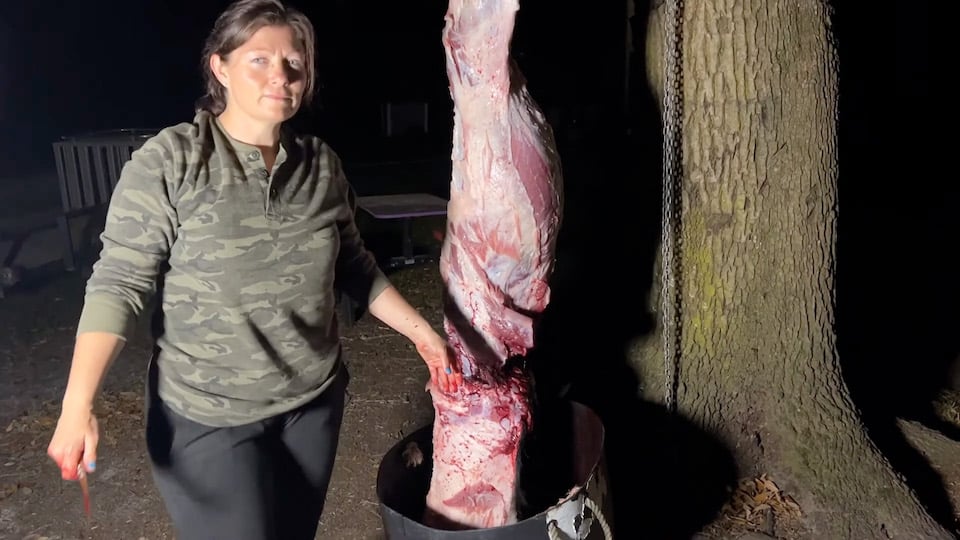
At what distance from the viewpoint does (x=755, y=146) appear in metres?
3.12

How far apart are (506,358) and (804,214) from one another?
1.53 meters

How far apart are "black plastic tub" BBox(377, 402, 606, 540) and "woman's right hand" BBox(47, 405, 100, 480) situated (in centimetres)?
90

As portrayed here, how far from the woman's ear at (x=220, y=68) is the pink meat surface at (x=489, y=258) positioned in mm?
591

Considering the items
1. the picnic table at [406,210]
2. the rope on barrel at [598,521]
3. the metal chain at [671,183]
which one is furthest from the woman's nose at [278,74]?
the picnic table at [406,210]

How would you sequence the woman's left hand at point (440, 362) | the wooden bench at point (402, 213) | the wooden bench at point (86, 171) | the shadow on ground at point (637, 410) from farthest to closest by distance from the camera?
the wooden bench at point (86, 171), the wooden bench at point (402, 213), the shadow on ground at point (637, 410), the woman's left hand at point (440, 362)

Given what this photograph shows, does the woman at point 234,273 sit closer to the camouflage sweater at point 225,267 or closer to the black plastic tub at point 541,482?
the camouflage sweater at point 225,267

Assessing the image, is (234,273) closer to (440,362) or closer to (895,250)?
(440,362)

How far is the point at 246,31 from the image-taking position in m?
2.01

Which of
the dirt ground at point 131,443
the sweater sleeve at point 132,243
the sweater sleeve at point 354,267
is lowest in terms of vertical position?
the dirt ground at point 131,443

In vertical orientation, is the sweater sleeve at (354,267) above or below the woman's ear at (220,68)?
below

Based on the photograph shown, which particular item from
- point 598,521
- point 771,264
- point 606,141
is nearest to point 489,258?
point 598,521

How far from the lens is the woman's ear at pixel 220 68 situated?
206 cm

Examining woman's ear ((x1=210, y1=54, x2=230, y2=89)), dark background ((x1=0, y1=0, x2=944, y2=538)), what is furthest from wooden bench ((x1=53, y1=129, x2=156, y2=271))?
woman's ear ((x1=210, y1=54, x2=230, y2=89))

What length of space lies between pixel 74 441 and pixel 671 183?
7.54 ft
